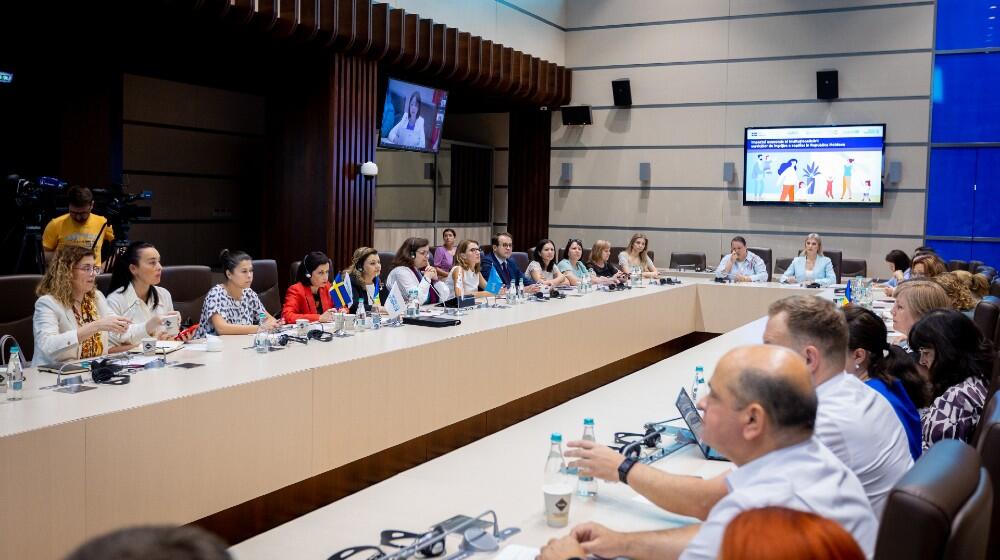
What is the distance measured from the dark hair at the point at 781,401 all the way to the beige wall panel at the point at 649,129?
10316 millimetres

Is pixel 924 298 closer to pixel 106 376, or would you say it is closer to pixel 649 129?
pixel 106 376

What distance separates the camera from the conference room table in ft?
8.50

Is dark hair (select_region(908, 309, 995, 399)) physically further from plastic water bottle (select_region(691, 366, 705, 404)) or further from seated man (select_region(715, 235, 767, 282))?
seated man (select_region(715, 235, 767, 282))

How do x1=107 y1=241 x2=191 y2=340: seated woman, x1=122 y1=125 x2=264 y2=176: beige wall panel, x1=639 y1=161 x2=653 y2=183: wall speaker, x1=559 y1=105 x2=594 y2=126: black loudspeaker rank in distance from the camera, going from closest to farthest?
x1=107 y1=241 x2=191 y2=340: seated woman
x1=122 y1=125 x2=264 y2=176: beige wall panel
x1=639 y1=161 x2=653 y2=183: wall speaker
x1=559 y1=105 x2=594 y2=126: black loudspeaker

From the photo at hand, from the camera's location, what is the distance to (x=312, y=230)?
8.55 m

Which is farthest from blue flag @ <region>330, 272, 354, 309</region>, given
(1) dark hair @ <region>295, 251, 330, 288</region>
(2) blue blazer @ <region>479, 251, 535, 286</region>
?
(2) blue blazer @ <region>479, 251, 535, 286</region>

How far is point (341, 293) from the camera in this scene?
228 inches

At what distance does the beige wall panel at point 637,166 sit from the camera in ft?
38.0

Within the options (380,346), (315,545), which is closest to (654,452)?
(315,545)

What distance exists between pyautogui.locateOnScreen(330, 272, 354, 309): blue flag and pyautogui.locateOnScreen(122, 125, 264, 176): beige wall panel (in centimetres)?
507

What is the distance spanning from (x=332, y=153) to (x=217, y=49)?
149 centimetres

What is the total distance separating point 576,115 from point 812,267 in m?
4.25

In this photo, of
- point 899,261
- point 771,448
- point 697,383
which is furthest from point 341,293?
point 899,261

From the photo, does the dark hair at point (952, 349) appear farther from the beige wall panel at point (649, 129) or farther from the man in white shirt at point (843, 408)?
the beige wall panel at point (649, 129)
